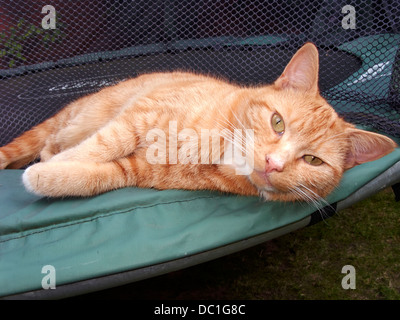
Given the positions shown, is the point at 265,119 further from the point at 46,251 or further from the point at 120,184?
the point at 46,251

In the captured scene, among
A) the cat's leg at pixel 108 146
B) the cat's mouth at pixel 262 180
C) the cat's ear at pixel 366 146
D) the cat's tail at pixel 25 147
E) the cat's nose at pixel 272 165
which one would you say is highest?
the cat's tail at pixel 25 147

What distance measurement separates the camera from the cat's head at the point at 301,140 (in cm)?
130

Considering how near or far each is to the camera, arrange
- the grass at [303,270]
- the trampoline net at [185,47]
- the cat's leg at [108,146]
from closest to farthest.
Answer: the cat's leg at [108,146] < the grass at [303,270] < the trampoline net at [185,47]

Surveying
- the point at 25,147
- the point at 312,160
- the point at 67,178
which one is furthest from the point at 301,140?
the point at 25,147

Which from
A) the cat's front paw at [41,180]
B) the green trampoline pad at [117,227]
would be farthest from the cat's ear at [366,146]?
the cat's front paw at [41,180]

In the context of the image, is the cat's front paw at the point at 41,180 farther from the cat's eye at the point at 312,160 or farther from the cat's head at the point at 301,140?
the cat's eye at the point at 312,160

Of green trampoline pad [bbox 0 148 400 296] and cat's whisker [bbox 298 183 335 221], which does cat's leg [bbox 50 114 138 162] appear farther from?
cat's whisker [bbox 298 183 335 221]

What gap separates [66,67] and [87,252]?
223 cm

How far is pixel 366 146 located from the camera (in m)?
1.46

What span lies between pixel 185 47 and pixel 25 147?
1792mm

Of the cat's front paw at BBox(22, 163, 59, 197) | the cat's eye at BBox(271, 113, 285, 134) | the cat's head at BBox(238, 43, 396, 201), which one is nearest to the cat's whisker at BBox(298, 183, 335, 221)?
the cat's head at BBox(238, 43, 396, 201)

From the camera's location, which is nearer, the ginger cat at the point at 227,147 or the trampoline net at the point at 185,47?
the ginger cat at the point at 227,147

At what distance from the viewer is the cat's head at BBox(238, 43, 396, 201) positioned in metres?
1.30

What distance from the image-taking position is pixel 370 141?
1.43 meters
